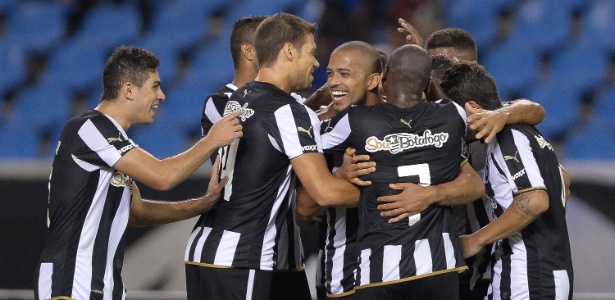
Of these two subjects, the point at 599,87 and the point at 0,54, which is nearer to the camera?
the point at 599,87

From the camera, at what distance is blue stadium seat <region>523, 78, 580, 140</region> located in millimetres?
9039

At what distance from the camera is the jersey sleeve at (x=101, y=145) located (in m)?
4.11

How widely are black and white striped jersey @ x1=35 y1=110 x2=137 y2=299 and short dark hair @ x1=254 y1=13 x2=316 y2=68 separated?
787mm

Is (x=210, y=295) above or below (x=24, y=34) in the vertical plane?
below

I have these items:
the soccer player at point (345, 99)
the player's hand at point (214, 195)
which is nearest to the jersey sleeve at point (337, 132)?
the soccer player at point (345, 99)

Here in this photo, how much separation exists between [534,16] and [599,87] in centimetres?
116

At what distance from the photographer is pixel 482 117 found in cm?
416

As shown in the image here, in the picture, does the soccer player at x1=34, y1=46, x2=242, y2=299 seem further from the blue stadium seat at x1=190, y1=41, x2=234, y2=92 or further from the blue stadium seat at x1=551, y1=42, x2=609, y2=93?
the blue stadium seat at x1=551, y1=42, x2=609, y2=93

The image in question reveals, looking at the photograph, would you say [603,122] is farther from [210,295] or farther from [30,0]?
[30,0]

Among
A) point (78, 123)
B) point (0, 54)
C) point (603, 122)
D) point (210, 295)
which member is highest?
point (0, 54)

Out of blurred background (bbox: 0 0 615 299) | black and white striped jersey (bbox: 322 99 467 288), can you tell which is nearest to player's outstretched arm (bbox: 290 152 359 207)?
black and white striped jersey (bbox: 322 99 467 288)

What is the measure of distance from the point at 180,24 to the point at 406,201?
686 centimetres

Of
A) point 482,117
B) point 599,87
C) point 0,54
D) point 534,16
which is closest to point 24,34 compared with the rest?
→ point 0,54

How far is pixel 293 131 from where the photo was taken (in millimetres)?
4137
